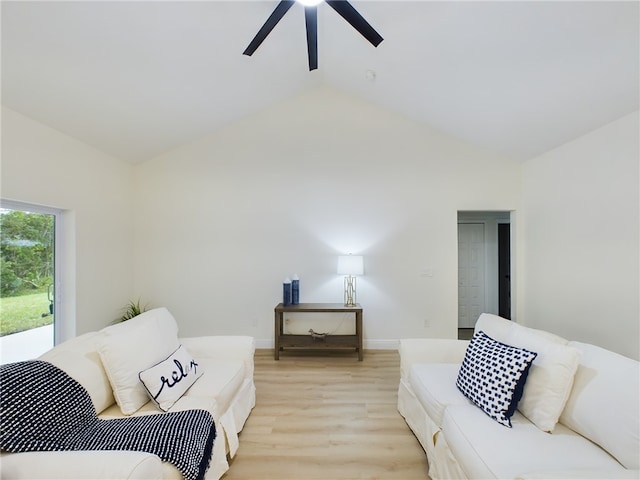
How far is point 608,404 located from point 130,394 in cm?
238

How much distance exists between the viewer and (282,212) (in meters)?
4.03

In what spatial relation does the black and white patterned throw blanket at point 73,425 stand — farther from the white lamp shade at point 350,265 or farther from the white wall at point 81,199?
the white lamp shade at point 350,265

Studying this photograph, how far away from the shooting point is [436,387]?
1.94 meters

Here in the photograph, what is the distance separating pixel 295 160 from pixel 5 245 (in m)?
3.03

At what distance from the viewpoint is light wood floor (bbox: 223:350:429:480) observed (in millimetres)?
1808

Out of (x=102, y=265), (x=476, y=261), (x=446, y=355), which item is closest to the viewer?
(x=446, y=355)

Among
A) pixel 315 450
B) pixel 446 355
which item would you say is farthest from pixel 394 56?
pixel 315 450

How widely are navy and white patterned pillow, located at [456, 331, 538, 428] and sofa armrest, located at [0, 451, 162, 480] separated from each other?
63.4 inches

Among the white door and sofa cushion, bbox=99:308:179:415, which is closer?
sofa cushion, bbox=99:308:179:415

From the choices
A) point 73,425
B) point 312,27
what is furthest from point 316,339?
point 312,27

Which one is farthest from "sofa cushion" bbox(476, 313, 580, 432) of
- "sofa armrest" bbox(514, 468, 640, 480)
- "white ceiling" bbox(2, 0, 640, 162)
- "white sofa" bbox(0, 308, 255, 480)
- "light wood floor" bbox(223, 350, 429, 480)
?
"white ceiling" bbox(2, 0, 640, 162)

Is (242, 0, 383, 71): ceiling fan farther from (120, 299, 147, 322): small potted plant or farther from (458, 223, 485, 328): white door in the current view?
(458, 223, 485, 328): white door

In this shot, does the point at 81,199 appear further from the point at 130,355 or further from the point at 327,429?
the point at 327,429

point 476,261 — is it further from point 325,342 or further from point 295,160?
point 295,160
